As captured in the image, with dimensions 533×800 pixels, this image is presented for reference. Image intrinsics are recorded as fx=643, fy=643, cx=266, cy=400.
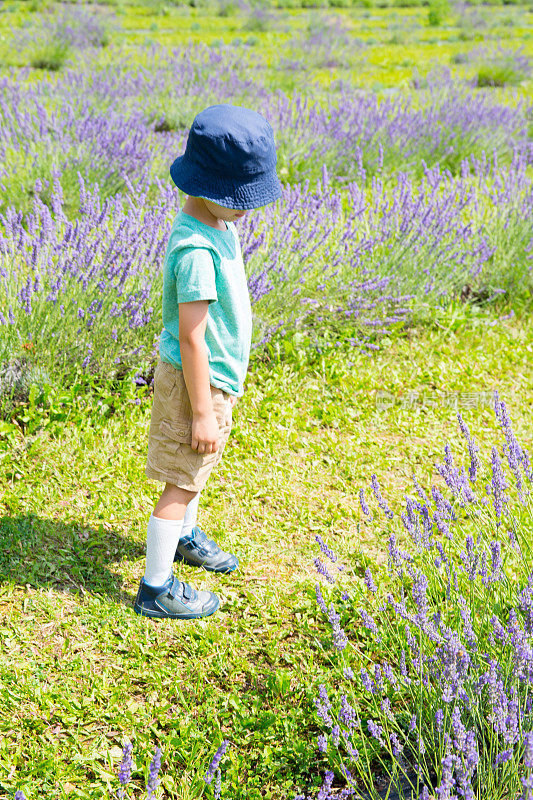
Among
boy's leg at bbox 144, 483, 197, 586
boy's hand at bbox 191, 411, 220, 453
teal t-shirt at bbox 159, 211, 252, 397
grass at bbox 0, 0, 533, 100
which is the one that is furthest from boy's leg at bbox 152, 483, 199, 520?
grass at bbox 0, 0, 533, 100

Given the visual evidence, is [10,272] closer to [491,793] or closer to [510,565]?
[510,565]

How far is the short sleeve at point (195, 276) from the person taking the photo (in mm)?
1730

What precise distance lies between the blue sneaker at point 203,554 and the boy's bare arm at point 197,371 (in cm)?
64

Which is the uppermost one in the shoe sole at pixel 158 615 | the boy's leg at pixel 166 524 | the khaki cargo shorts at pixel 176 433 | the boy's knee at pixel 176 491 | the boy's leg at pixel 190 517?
the khaki cargo shorts at pixel 176 433

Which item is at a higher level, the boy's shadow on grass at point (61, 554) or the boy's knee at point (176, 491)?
the boy's knee at point (176, 491)

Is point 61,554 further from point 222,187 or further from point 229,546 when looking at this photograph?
point 222,187

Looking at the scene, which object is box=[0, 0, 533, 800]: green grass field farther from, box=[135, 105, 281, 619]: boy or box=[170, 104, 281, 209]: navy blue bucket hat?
box=[170, 104, 281, 209]: navy blue bucket hat

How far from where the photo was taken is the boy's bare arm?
5.80 feet

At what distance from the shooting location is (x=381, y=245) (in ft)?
13.5

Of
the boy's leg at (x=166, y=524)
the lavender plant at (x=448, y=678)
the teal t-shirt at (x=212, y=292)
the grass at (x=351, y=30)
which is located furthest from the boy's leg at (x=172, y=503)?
the grass at (x=351, y=30)

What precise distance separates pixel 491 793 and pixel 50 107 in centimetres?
616

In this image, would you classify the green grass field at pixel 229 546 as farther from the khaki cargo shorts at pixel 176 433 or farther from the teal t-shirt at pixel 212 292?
the teal t-shirt at pixel 212 292

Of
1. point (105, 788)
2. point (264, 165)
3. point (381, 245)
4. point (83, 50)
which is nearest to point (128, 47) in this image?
point (83, 50)

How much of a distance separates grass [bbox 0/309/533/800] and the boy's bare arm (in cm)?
75
